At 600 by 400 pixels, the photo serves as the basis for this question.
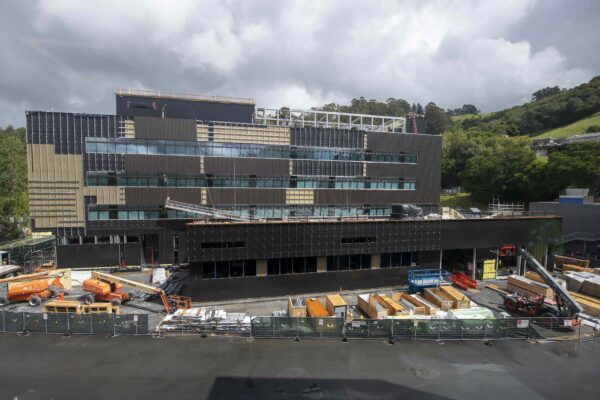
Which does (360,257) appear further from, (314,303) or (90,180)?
(90,180)

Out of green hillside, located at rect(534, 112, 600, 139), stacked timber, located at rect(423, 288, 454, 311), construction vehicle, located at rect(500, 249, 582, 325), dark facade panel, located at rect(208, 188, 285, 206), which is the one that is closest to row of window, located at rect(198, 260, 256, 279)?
dark facade panel, located at rect(208, 188, 285, 206)

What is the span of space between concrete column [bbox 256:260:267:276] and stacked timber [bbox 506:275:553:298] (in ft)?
79.0

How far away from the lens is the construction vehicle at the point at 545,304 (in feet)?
76.3

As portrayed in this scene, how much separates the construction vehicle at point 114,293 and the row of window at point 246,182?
45.0ft

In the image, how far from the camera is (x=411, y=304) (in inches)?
1035

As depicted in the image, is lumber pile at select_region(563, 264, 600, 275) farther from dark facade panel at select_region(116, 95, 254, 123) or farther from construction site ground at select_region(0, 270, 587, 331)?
dark facade panel at select_region(116, 95, 254, 123)

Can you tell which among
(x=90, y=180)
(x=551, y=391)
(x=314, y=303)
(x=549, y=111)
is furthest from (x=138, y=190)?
(x=549, y=111)

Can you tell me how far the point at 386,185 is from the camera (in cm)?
4594

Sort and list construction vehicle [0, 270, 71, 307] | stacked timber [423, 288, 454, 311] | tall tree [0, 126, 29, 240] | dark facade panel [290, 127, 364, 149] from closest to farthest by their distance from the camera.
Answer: stacked timber [423, 288, 454, 311], construction vehicle [0, 270, 71, 307], dark facade panel [290, 127, 364, 149], tall tree [0, 126, 29, 240]

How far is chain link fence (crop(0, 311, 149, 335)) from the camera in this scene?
20.4m

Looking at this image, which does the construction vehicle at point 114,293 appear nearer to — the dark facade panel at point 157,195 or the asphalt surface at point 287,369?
the asphalt surface at point 287,369

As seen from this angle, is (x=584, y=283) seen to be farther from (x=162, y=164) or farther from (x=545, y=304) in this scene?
(x=162, y=164)

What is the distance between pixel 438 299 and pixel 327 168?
23174 millimetres

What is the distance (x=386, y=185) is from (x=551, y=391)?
108 ft
